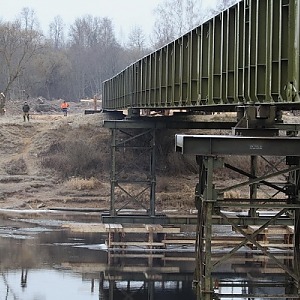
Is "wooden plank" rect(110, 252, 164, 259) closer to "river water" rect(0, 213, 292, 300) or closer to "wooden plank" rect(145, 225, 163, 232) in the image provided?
"river water" rect(0, 213, 292, 300)

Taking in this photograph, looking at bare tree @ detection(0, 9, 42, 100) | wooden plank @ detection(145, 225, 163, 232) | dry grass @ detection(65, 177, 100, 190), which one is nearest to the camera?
wooden plank @ detection(145, 225, 163, 232)

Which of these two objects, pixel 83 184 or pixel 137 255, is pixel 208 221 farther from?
pixel 83 184

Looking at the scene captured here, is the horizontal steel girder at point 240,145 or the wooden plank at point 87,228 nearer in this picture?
the horizontal steel girder at point 240,145

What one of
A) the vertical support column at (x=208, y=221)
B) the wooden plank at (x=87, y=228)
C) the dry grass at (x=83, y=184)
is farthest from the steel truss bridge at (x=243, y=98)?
the dry grass at (x=83, y=184)

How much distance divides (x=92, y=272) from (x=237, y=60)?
37.8 feet

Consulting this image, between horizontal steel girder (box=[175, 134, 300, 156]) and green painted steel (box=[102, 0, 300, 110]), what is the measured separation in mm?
636

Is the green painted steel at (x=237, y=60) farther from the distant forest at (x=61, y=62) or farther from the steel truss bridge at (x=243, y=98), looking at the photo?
the distant forest at (x=61, y=62)

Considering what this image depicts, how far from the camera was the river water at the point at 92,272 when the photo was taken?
25516 millimetres

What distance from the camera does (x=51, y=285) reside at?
26078 mm

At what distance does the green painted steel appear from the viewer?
50.8ft

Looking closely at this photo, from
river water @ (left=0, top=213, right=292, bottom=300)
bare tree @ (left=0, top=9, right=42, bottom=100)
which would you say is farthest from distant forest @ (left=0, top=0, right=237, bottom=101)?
river water @ (left=0, top=213, right=292, bottom=300)

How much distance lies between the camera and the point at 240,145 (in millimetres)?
16188

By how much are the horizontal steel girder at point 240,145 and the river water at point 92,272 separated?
24.6 feet

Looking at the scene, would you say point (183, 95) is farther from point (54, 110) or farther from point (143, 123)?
point (54, 110)
